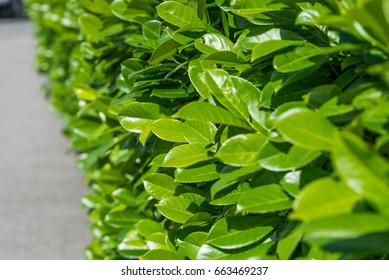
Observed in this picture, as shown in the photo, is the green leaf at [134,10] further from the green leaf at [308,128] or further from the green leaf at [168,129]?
the green leaf at [308,128]

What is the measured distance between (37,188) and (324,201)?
5.90 metres

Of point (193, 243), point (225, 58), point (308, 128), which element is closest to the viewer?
point (308, 128)

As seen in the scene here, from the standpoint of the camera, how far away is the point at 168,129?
1840 millimetres

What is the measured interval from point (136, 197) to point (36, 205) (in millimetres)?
3541

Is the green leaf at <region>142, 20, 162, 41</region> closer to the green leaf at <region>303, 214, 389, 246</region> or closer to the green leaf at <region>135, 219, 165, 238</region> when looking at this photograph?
the green leaf at <region>135, 219, 165, 238</region>

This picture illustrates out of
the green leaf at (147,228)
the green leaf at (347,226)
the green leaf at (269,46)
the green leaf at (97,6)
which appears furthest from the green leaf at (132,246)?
the green leaf at (347,226)

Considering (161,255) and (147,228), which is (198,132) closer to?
(161,255)

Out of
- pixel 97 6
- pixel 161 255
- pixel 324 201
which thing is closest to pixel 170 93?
pixel 161 255

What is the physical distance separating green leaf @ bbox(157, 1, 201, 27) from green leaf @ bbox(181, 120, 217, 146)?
0.36m

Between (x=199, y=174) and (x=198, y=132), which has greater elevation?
(x=198, y=132)

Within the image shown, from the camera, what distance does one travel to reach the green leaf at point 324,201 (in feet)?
3.40

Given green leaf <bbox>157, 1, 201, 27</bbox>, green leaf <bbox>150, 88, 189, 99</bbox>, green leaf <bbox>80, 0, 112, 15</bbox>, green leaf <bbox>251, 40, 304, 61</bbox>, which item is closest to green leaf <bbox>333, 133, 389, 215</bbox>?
green leaf <bbox>251, 40, 304, 61</bbox>
